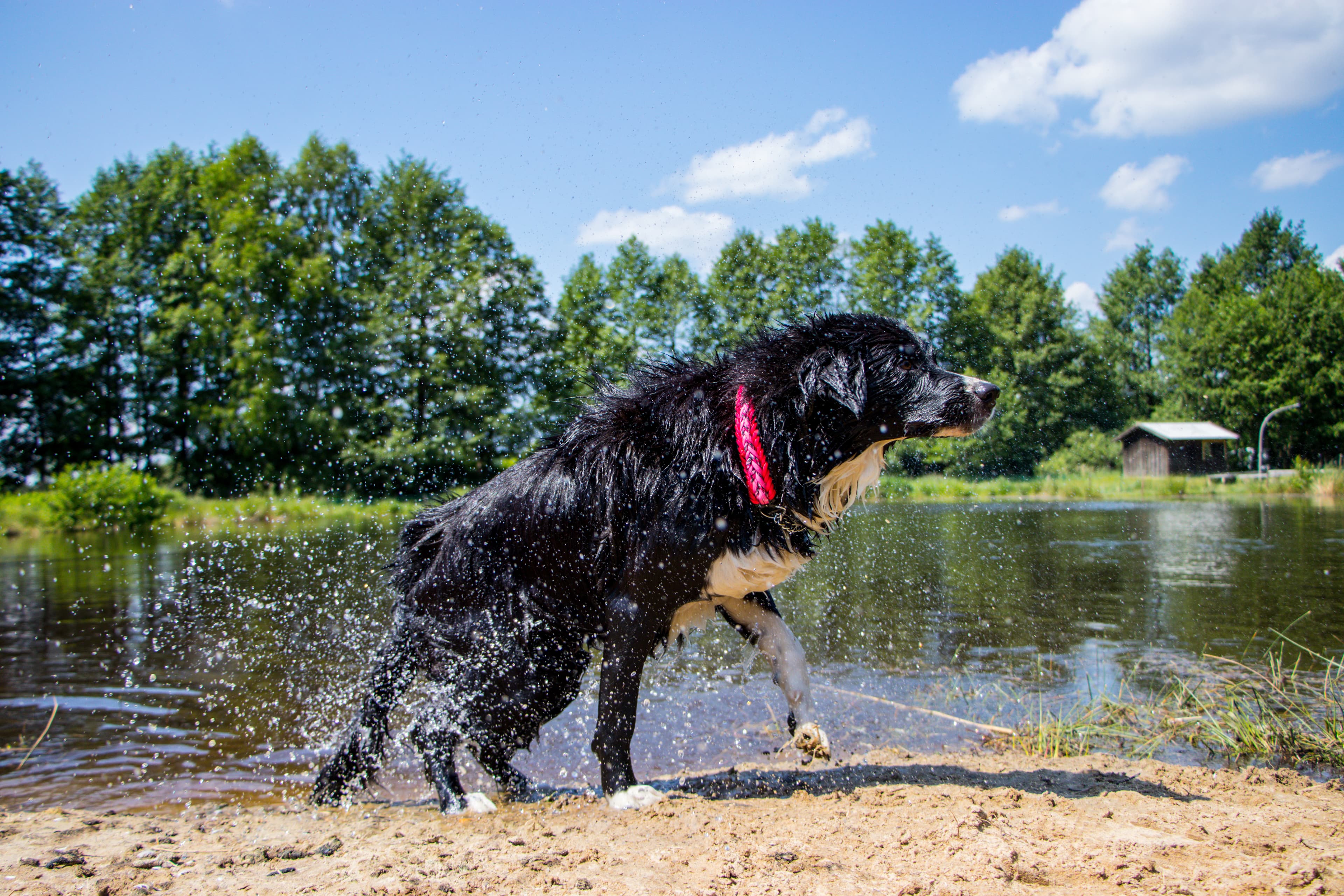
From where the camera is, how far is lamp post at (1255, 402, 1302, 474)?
44312 mm

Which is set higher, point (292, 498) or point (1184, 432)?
point (1184, 432)

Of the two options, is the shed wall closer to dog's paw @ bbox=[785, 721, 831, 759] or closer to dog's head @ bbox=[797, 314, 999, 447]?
dog's head @ bbox=[797, 314, 999, 447]

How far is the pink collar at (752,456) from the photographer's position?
3553 millimetres

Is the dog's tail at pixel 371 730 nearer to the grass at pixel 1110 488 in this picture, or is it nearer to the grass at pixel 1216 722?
the grass at pixel 1216 722

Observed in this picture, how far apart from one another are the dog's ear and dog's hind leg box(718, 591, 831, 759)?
1.04 metres

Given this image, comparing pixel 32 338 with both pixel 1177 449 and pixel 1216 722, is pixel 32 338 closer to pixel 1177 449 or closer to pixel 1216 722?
pixel 1216 722

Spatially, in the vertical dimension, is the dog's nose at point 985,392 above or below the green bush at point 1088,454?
below

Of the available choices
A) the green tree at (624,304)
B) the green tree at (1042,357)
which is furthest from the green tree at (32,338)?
the green tree at (1042,357)

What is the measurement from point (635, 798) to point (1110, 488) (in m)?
36.0

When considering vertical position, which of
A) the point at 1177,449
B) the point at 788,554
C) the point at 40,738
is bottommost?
the point at 40,738

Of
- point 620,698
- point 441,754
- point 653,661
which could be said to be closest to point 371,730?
point 441,754

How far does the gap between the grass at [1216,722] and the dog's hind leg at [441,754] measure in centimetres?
322

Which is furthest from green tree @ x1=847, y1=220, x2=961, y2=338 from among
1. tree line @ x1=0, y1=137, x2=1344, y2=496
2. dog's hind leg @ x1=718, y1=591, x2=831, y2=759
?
dog's hind leg @ x1=718, y1=591, x2=831, y2=759

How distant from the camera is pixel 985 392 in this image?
3473mm
